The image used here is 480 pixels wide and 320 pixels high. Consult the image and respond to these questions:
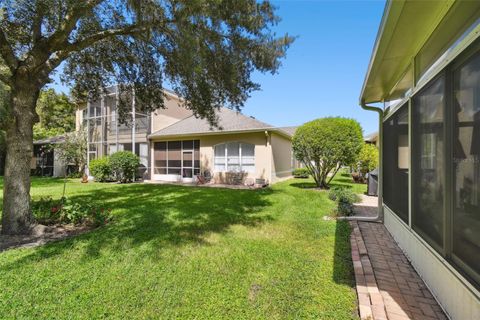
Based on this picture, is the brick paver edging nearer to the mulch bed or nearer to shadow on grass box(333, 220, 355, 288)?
shadow on grass box(333, 220, 355, 288)

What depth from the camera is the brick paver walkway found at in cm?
262

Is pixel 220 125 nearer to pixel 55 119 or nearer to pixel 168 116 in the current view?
pixel 168 116

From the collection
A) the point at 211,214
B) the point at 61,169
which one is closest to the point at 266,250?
the point at 211,214

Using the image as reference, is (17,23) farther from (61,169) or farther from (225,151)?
(61,169)

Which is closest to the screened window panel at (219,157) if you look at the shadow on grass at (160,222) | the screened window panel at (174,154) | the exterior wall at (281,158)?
the screened window panel at (174,154)

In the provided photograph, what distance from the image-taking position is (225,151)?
15.6m

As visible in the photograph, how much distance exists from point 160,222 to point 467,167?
19.6ft

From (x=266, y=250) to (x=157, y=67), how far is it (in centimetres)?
667

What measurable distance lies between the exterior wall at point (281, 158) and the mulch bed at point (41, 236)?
11088 millimetres

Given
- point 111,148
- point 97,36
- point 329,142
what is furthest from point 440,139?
point 111,148

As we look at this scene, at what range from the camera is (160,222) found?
6.27 meters

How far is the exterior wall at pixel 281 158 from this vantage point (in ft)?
50.7

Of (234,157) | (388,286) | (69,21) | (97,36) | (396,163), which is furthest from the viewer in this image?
(234,157)

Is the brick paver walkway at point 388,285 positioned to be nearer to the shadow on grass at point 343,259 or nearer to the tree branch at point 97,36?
the shadow on grass at point 343,259
